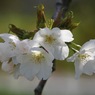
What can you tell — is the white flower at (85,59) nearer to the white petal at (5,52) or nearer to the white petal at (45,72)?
the white petal at (45,72)

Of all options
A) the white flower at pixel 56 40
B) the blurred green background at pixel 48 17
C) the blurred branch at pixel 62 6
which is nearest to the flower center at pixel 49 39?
the white flower at pixel 56 40

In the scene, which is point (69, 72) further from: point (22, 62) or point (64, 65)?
point (22, 62)

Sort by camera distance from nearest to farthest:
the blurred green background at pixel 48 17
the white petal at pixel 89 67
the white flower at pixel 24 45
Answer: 1. the white flower at pixel 24 45
2. the white petal at pixel 89 67
3. the blurred green background at pixel 48 17

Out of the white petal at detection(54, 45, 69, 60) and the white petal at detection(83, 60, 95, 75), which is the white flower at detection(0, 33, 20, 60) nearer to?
the white petal at detection(54, 45, 69, 60)

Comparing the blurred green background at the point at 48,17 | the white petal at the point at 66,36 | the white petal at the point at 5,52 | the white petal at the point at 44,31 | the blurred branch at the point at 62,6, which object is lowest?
the blurred green background at the point at 48,17

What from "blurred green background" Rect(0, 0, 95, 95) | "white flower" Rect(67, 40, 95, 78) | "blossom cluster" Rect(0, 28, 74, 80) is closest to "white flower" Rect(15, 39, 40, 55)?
"blossom cluster" Rect(0, 28, 74, 80)

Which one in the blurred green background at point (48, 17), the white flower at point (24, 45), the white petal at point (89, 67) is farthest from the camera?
the blurred green background at point (48, 17)

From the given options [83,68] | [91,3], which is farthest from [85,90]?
[83,68]

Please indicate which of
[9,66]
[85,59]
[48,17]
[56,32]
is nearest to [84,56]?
[85,59]
